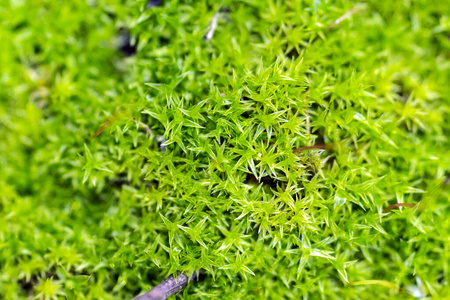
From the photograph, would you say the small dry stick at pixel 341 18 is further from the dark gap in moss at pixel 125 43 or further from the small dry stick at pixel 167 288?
the small dry stick at pixel 167 288

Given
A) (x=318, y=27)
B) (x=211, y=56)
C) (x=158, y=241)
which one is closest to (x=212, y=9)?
(x=211, y=56)

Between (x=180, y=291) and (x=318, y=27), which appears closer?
(x=180, y=291)

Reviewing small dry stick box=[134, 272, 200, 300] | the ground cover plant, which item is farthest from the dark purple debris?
small dry stick box=[134, 272, 200, 300]

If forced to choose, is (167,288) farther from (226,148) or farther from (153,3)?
(153,3)

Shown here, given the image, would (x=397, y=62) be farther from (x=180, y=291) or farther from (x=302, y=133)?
(x=180, y=291)

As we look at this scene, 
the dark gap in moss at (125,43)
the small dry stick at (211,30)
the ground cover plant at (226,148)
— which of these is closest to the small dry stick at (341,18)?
the ground cover plant at (226,148)

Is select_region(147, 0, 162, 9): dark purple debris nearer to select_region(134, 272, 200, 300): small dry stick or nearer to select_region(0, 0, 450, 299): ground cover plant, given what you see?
select_region(0, 0, 450, 299): ground cover plant
